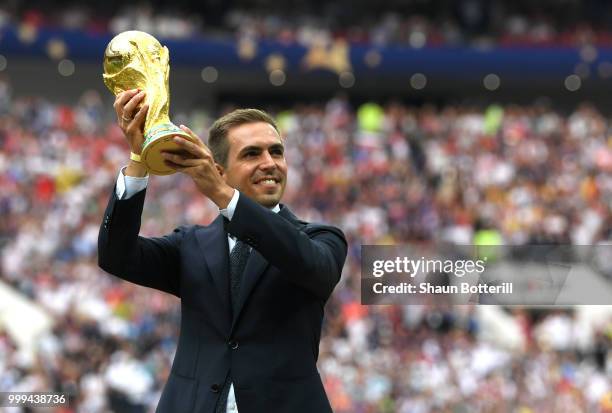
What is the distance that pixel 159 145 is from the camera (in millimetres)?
2736

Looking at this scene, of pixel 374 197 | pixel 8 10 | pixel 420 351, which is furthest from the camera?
pixel 8 10

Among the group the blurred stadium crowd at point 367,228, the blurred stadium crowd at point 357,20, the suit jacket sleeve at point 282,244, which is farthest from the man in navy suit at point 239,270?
the blurred stadium crowd at point 357,20

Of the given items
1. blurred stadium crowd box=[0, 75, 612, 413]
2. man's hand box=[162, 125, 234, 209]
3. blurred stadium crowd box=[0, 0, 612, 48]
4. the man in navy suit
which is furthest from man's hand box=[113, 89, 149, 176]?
blurred stadium crowd box=[0, 0, 612, 48]

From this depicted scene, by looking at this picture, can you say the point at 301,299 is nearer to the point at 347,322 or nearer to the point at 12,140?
the point at 347,322

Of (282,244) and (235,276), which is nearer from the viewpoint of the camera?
(282,244)

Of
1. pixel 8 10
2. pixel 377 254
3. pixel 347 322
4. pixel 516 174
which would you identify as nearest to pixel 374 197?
pixel 516 174

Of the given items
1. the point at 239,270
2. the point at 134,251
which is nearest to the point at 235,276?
the point at 239,270

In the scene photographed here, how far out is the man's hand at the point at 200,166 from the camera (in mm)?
2719

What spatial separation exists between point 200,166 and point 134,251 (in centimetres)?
39

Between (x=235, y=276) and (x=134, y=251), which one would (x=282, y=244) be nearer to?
(x=235, y=276)

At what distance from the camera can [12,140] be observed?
17312 millimetres

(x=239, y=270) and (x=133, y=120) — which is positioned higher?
(x=133, y=120)

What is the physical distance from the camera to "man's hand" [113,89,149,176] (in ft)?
9.39

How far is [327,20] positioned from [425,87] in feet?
10.2
